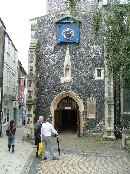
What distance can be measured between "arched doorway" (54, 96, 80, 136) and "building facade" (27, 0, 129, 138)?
0.23 ft

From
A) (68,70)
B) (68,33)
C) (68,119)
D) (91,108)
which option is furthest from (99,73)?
(68,119)

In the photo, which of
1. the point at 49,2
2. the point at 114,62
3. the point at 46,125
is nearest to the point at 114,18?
the point at 114,62

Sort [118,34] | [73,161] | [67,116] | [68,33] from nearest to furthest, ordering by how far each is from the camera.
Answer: [73,161], [118,34], [68,33], [67,116]

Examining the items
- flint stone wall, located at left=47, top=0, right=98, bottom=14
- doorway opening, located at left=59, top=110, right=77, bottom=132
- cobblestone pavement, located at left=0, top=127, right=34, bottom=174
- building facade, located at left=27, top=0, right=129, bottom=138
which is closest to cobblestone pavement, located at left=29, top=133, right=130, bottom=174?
cobblestone pavement, located at left=0, top=127, right=34, bottom=174

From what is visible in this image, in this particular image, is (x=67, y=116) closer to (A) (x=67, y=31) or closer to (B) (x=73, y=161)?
(A) (x=67, y=31)

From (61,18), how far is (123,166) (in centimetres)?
1362

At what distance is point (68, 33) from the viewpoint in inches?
907

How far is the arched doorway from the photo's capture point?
23.0 meters

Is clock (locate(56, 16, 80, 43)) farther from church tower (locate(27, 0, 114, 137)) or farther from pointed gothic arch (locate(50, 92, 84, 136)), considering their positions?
pointed gothic arch (locate(50, 92, 84, 136))

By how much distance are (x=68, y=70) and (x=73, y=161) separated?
1062 cm

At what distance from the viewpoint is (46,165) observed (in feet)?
39.1

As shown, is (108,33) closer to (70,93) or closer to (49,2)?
(70,93)

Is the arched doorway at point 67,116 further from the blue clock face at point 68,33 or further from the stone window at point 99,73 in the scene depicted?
the blue clock face at point 68,33

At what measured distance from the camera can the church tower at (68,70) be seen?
73.6 ft
